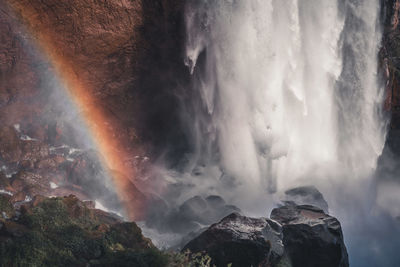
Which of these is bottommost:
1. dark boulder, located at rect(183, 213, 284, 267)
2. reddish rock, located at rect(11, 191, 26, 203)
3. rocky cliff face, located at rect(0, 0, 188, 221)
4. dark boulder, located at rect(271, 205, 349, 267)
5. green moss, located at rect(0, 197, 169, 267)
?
green moss, located at rect(0, 197, 169, 267)

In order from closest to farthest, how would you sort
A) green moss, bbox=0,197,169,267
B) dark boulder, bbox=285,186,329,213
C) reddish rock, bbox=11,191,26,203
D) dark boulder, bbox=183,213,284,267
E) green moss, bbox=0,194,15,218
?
green moss, bbox=0,197,169,267 < green moss, bbox=0,194,15,218 < dark boulder, bbox=183,213,284,267 < reddish rock, bbox=11,191,26,203 < dark boulder, bbox=285,186,329,213

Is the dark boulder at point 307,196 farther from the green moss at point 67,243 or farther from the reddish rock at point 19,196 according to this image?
the reddish rock at point 19,196

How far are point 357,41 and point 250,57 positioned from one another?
27.8 ft

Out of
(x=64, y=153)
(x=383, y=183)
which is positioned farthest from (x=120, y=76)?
(x=383, y=183)

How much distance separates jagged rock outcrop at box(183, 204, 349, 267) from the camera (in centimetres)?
919

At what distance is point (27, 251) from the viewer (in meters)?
6.70

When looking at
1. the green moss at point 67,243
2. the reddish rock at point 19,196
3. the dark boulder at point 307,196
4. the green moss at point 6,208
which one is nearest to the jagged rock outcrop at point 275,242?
the green moss at point 67,243

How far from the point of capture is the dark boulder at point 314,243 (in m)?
10.7

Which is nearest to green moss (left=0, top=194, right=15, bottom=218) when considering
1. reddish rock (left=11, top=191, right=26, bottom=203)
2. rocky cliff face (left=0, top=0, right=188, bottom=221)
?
reddish rock (left=11, top=191, right=26, bottom=203)

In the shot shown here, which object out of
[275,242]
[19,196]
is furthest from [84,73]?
[275,242]

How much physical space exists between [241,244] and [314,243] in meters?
3.29

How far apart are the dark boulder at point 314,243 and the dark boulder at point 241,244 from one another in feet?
3.04

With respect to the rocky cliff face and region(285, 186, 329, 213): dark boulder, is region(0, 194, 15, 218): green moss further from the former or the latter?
region(285, 186, 329, 213): dark boulder

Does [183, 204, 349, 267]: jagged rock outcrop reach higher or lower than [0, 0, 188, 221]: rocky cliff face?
lower
